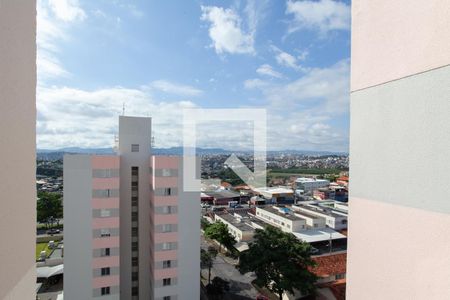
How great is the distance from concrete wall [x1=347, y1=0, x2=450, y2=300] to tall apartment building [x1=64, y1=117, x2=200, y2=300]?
274 inches

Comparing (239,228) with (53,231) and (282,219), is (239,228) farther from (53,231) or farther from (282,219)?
(53,231)

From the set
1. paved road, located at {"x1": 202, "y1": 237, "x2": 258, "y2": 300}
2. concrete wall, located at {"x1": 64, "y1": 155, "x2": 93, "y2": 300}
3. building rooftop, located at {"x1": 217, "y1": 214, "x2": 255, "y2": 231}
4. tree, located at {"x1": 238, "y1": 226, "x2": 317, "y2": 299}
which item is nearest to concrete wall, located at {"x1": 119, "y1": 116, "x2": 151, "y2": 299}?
concrete wall, located at {"x1": 64, "y1": 155, "x2": 93, "y2": 300}

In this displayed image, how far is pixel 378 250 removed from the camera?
95 centimetres

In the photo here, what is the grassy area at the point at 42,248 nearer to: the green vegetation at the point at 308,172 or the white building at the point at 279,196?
the white building at the point at 279,196

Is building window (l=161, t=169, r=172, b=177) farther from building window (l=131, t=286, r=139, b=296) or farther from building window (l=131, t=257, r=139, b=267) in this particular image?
building window (l=131, t=286, r=139, b=296)

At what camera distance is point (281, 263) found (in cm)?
816

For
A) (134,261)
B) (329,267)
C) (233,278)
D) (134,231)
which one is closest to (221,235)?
(233,278)

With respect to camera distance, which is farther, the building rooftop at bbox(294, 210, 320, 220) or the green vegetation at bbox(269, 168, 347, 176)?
the green vegetation at bbox(269, 168, 347, 176)

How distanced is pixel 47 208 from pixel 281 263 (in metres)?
18.2

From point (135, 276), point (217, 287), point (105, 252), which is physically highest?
point (105, 252)
